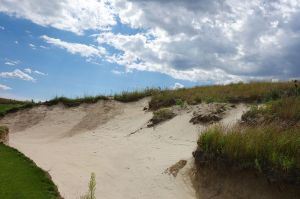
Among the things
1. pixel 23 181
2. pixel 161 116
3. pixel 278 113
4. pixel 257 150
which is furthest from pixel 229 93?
pixel 23 181

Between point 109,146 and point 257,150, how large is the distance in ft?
30.5

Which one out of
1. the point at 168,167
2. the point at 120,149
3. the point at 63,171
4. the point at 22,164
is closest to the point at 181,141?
the point at 120,149

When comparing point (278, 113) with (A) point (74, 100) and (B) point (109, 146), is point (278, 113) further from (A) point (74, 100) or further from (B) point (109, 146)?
(A) point (74, 100)

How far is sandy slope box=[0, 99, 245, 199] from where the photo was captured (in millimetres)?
13570

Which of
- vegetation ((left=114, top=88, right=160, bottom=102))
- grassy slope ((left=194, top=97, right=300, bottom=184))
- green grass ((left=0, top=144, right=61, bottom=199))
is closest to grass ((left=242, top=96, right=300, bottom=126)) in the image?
grassy slope ((left=194, top=97, right=300, bottom=184))

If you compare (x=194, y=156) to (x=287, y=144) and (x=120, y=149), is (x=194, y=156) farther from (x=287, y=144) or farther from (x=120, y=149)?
(x=120, y=149)

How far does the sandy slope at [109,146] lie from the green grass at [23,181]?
82 centimetres

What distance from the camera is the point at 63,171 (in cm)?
1502

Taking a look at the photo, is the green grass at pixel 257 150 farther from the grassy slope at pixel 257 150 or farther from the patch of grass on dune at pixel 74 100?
the patch of grass on dune at pixel 74 100

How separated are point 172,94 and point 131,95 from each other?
3.59 meters

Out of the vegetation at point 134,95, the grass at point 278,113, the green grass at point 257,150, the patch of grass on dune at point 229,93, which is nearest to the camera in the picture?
the green grass at point 257,150

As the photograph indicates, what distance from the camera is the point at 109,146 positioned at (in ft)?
65.6

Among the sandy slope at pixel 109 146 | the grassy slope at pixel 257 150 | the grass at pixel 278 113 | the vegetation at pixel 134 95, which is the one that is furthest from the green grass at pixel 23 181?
the vegetation at pixel 134 95

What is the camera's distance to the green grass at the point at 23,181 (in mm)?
10602
